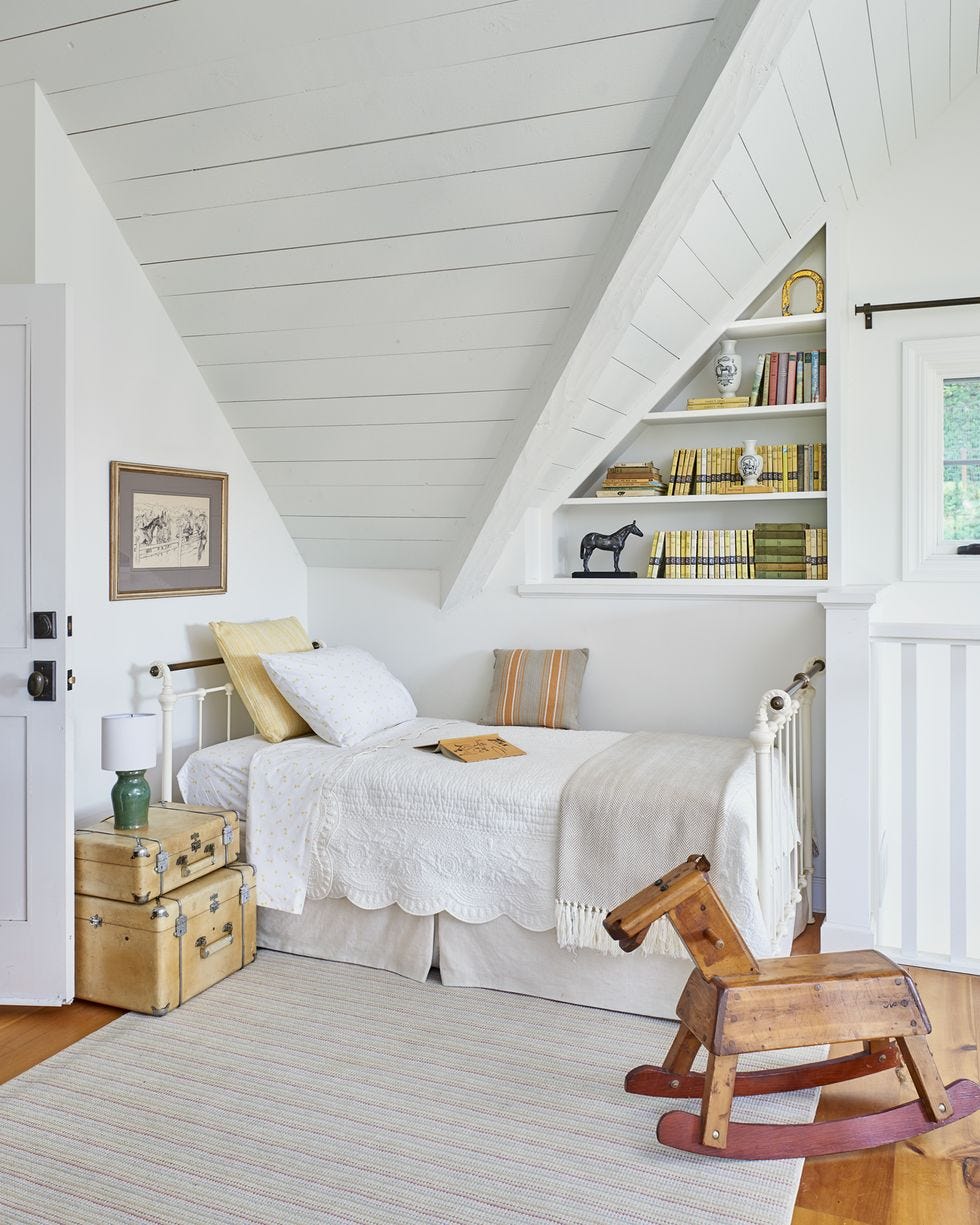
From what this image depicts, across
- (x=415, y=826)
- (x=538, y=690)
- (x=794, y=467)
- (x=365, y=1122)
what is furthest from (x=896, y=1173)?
(x=794, y=467)

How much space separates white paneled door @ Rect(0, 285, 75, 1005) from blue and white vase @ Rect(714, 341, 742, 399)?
2096 mm

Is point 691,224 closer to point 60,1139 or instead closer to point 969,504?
point 969,504

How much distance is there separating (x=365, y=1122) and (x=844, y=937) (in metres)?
1.43

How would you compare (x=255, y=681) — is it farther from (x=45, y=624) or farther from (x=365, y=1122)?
(x=365, y=1122)

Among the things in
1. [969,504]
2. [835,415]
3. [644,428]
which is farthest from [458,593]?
[969,504]

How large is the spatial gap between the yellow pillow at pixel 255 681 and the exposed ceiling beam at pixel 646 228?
85 centimetres

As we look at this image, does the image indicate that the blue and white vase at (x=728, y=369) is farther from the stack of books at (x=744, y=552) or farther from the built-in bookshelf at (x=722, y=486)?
the stack of books at (x=744, y=552)

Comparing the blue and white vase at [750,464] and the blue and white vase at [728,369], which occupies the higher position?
the blue and white vase at [728,369]

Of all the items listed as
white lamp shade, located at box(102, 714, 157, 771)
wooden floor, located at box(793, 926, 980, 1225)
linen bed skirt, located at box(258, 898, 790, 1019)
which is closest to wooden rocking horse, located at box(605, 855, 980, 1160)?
wooden floor, located at box(793, 926, 980, 1225)

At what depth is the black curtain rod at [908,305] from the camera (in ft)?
10.6

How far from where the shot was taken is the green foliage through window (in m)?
3.32

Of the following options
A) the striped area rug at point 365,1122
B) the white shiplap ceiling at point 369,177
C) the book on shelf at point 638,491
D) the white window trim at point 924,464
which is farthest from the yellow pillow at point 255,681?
the white window trim at point 924,464

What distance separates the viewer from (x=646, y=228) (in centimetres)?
238

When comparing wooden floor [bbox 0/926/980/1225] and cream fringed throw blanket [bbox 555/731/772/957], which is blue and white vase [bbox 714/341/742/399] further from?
wooden floor [bbox 0/926/980/1225]
